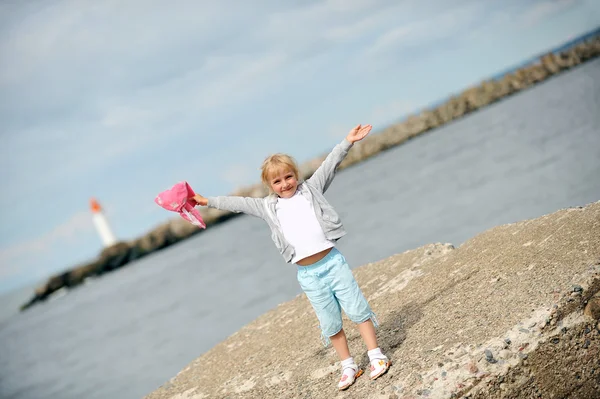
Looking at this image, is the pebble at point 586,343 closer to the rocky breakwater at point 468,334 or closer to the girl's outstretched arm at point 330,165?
the rocky breakwater at point 468,334

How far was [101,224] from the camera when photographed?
5991 cm

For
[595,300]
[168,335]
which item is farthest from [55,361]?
[595,300]

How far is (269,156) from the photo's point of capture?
3463 millimetres

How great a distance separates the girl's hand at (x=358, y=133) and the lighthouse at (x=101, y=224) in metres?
59.9

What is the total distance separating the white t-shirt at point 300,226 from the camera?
341 cm

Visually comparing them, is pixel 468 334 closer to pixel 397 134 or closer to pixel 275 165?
pixel 275 165

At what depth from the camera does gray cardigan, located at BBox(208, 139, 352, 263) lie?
3.42 metres

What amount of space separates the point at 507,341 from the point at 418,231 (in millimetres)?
9350

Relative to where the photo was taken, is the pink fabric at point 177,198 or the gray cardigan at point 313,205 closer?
the gray cardigan at point 313,205

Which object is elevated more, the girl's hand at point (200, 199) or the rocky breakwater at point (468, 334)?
the girl's hand at point (200, 199)

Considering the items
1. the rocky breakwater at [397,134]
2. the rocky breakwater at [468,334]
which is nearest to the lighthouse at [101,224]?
the rocky breakwater at [397,134]

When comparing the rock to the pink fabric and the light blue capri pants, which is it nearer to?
the light blue capri pants

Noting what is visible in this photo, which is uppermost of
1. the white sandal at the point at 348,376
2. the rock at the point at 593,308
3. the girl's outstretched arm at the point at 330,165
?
the girl's outstretched arm at the point at 330,165

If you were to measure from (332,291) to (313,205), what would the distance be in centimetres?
56
